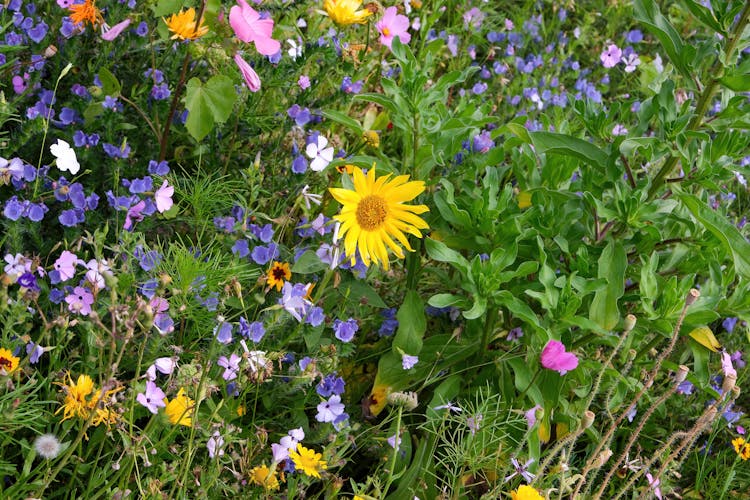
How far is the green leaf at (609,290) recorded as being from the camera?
1815mm

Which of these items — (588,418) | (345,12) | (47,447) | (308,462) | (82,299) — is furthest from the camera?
(345,12)

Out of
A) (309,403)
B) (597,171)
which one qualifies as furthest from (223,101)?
(597,171)

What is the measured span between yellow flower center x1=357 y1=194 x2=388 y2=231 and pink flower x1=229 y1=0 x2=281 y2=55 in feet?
1.18

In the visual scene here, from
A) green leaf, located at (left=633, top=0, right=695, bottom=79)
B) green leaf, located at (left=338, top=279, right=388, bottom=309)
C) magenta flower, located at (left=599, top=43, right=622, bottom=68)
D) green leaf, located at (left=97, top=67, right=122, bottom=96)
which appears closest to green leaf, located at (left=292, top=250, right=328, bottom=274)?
green leaf, located at (left=338, top=279, right=388, bottom=309)

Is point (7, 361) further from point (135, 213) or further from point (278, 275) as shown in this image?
point (278, 275)

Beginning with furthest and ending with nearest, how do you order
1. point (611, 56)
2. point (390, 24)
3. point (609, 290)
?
point (611, 56) < point (390, 24) < point (609, 290)

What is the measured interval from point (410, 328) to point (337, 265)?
355 millimetres

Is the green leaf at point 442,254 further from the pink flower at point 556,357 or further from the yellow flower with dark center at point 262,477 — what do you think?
the yellow flower with dark center at point 262,477

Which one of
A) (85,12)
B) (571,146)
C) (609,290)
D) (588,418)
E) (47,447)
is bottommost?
(47,447)

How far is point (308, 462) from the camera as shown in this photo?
1.61m

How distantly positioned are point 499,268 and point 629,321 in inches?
15.4

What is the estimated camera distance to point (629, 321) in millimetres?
1493

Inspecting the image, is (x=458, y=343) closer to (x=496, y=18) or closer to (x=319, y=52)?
(x=319, y=52)

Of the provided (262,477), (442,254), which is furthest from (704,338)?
(262,477)
